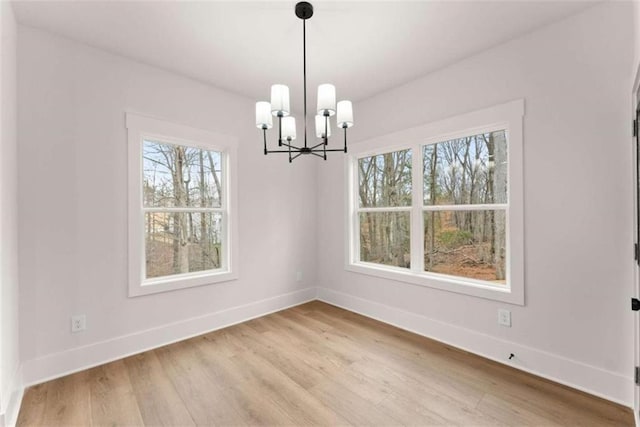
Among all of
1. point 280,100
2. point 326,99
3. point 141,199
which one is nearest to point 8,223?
point 141,199

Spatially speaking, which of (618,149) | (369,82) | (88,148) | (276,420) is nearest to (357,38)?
(369,82)

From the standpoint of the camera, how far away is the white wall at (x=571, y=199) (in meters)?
1.97

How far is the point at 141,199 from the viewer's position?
2.76m

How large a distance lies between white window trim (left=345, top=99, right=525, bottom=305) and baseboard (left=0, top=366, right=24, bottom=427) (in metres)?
3.10

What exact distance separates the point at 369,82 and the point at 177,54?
192 cm

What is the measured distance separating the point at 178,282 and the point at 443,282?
267 cm

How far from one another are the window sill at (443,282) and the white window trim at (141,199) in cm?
155

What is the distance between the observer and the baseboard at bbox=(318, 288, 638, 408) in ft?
6.53

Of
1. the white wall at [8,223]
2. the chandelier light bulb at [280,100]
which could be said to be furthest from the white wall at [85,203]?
the chandelier light bulb at [280,100]

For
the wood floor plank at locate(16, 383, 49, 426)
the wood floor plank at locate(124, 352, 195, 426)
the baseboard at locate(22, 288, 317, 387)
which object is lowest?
the wood floor plank at locate(124, 352, 195, 426)

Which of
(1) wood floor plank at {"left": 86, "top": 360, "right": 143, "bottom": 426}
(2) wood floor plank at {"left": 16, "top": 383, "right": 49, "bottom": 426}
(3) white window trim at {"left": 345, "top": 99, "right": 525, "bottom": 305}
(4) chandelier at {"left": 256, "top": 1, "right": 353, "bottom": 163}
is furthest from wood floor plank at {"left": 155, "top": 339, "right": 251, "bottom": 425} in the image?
(3) white window trim at {"left": 345, "top": 99, "right": 525, "bottom": 305}

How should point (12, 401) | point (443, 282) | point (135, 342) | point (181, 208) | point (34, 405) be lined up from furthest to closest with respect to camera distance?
point (181, 208) → point (443, 282) → point (135, 342) → point (34, 405) → point (12, 401)

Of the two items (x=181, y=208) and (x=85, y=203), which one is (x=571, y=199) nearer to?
(x=181, y=208)

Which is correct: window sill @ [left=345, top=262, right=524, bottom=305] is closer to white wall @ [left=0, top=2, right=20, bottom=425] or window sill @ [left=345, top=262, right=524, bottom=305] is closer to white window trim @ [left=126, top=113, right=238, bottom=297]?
white window trim @ [left=126, top=113, right=238, bottom=297]
